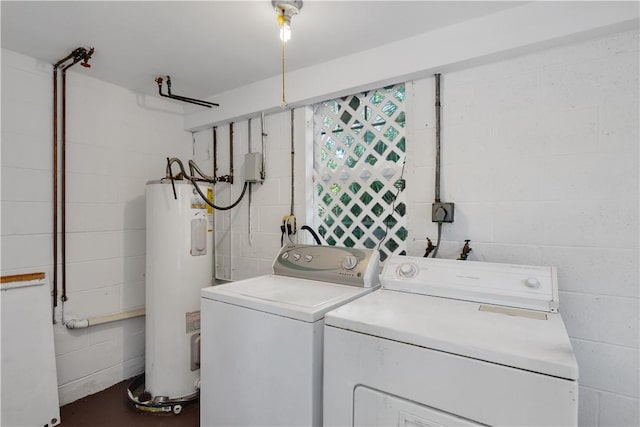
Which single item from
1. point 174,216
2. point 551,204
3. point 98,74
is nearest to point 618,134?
point 551,204

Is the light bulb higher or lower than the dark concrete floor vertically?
higher

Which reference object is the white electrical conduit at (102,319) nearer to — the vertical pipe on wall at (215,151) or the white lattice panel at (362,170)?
the vertical pipe on wall at (215,151)

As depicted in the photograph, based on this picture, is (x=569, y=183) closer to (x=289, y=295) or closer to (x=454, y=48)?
(x=454, y=48)

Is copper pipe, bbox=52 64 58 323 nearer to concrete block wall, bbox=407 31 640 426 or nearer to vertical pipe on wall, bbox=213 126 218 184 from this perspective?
vertical pipe on wall, bbox=213 126 218 184

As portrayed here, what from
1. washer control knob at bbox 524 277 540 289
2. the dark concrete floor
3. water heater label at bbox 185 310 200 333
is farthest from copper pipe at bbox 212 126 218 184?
washer control knob at bbox 524 277 540 289

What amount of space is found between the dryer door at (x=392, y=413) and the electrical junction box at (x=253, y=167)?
1.83m

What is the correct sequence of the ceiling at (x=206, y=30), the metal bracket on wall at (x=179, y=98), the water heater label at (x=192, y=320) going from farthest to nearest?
the metal bracket on wall at (x=179, y=98) < the water heater label at (x=192, y=320) < the ceiling at (x=206, y=30)

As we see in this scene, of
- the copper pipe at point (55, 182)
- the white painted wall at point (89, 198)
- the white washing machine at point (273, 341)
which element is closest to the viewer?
the white washing machine at point (273, 341)

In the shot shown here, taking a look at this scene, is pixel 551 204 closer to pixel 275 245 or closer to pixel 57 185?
pixel 275 245

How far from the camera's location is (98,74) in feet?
7.85

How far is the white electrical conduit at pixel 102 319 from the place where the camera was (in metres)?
2.32

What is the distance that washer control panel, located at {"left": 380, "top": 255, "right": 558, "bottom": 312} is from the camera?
1367mm

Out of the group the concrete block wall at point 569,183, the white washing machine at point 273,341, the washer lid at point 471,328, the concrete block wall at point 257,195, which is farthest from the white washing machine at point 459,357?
the concrete block wall at point 257,195

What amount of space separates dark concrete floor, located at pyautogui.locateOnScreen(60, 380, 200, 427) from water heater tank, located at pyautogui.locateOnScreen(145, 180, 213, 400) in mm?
133
